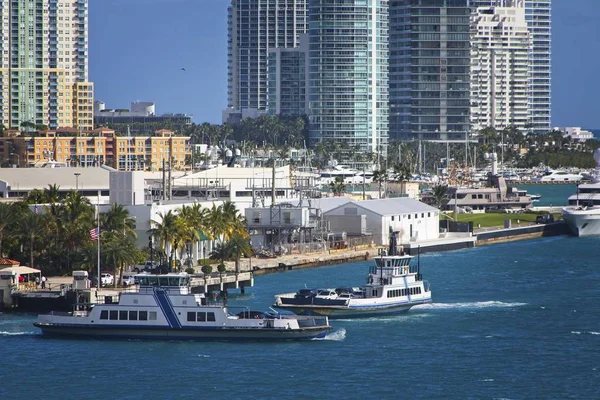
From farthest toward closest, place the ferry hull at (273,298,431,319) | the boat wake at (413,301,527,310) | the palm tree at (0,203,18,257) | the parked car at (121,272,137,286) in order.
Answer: the palm tree at (0,203,18,257) < the boat wake at (413,301,527,310) < the parked car at (121,272,137,286) < the ferry hull at (273,298,431,319)

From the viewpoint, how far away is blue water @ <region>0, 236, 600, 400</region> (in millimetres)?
60500

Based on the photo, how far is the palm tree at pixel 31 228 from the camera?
8938 centimetres

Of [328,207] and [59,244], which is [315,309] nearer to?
[59,244]

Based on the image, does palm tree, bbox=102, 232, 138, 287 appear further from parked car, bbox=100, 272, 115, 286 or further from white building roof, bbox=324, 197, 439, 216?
white building roof, bbox=324, 197, 439, 216

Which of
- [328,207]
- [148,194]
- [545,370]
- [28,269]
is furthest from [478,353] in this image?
[148,194]

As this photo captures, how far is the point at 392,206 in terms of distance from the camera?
12350cm

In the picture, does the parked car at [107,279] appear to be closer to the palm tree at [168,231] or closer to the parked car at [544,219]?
the palm tree at [168,231]

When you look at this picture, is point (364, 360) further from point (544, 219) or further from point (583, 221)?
point (544, 219)

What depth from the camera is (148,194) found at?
425 ft

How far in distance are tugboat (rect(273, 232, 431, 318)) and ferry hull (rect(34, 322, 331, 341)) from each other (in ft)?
20.2

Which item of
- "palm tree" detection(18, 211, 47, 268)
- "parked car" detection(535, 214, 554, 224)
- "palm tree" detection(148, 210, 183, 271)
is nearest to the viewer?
"palm tree" detection(18, 211, 47, 268)

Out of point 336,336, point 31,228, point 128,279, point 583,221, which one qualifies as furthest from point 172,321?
point 583,221

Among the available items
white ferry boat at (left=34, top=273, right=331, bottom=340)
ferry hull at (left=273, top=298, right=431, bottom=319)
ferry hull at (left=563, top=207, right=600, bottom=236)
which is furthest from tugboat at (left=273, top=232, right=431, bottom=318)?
ferry hull at (left=563, top=207, right=600, bottom=236)

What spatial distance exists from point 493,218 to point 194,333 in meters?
90.2
